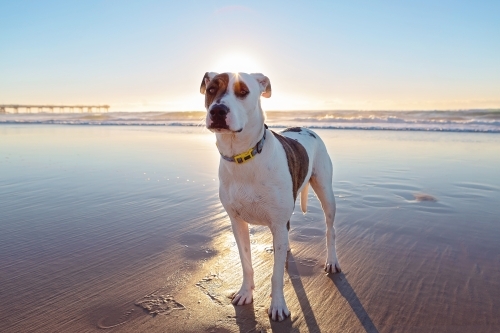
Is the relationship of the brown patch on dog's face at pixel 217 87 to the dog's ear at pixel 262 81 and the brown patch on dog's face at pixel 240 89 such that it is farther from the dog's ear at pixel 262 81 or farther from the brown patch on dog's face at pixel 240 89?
the dog's ear at pixel 262 81

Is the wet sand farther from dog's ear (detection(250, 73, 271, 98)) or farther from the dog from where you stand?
dog's ear (detection(250, 73, 271, 98))

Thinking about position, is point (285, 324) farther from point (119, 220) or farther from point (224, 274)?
point (119, 220)

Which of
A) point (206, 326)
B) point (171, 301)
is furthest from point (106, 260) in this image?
point (206, 326)

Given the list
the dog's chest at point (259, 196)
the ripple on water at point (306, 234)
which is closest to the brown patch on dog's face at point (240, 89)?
the dog's chest at point (259, 196)

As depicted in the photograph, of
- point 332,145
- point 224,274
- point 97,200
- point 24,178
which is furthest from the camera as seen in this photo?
point 332,145

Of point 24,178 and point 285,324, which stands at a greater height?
point 24,178

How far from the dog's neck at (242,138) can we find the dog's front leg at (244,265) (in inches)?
24.4

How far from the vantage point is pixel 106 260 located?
11.5ft

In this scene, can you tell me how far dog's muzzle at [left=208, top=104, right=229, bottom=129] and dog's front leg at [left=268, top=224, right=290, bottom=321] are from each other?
0.92 metres

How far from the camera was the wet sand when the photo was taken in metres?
2.65

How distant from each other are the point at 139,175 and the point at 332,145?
22.1ft

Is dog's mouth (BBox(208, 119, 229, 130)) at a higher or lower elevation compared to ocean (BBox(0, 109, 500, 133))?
higher

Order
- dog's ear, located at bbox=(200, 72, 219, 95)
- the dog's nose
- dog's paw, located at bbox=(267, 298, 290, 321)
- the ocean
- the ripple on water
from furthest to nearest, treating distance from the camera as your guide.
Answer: the ocean, the ripple on water, dog's ear, located at bbox=(200, 72, 219, 95), dog's paw, located at bbox=(267, 298, 290, 321), the dog's nose

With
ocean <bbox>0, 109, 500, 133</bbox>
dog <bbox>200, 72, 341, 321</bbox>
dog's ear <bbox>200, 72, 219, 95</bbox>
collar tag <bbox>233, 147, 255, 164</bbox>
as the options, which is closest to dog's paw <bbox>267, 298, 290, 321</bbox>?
dog <bbox>200, 72, 341, 321</bbox>
